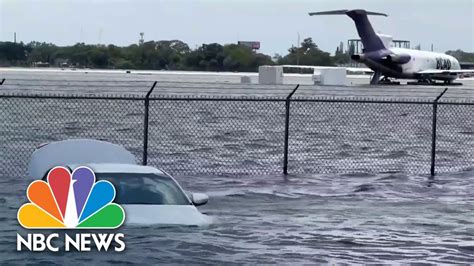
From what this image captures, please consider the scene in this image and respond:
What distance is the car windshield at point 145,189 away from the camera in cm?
1161

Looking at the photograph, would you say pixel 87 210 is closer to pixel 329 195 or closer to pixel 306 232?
pixel 306 232

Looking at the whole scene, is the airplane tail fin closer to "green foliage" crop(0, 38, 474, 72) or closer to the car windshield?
"green foliage" crop(0, 38, 474, 72)

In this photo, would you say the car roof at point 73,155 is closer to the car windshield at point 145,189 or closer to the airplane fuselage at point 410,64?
the car windshield at point 145,189

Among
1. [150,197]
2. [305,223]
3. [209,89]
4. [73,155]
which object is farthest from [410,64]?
[150,197]

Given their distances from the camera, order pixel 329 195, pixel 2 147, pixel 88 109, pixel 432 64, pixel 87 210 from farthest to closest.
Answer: pixel 432 64
pixel 88 109
pixel 2 147
pixel 329 195
pixel 87 210

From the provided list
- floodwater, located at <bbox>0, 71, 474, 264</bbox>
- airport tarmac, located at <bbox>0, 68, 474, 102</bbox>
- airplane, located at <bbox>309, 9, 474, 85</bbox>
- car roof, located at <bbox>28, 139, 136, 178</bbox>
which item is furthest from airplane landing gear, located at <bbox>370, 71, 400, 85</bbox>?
car roof, located at <bbox>28, 139, 136, 178</bbox>

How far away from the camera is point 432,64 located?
9294 cm

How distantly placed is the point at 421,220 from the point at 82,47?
2870 inches

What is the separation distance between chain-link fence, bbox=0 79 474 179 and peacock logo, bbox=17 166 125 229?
307 inches

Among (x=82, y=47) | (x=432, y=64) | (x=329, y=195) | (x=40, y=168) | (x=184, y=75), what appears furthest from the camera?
(x=184, y=75)

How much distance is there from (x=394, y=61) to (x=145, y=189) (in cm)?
7536

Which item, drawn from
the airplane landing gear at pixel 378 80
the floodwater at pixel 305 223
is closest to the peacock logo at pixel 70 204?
the floodwater at pixel 305 223

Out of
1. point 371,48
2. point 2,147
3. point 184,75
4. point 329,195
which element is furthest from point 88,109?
point 184,75

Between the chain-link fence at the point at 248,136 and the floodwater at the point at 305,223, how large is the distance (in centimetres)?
70
